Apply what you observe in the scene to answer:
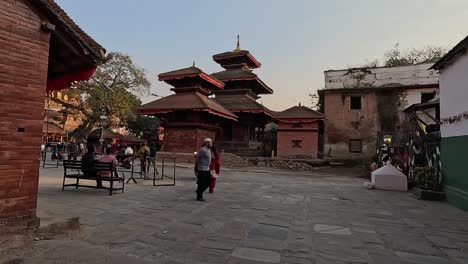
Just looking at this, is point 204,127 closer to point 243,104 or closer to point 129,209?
point 243,104

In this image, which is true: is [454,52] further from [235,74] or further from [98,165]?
[235,74]

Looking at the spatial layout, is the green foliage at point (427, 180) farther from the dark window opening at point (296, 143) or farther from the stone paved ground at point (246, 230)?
the dark window opening at point (296, 143)

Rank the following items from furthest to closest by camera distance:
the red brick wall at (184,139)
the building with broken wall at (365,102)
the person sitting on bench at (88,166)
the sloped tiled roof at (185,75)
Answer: the building with broken wall at (365,102) → the sloped tiled roof at (185,75) → the red brick wall at (184,139) → the person sitting on bench at (88,166)

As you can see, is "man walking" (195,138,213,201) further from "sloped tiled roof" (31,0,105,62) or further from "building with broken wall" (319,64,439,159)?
"building with broken wall" (319,64,439,159)

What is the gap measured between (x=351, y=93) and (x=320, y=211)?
2345 centimetres

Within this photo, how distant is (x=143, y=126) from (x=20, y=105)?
56.9 metres

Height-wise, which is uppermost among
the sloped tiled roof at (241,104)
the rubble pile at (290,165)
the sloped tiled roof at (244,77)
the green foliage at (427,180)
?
the sloped tiled roof at (244,77)

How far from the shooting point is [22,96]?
4648 millimetres

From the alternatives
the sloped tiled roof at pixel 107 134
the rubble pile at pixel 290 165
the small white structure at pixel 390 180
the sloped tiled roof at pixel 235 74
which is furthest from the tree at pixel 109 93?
the small white structure at pixel 390 180

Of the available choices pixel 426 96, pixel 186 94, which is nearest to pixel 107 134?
pixel 186 94

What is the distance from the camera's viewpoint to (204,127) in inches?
927

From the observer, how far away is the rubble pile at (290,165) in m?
23.9

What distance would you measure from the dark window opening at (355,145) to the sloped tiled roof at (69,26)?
85.6 feet

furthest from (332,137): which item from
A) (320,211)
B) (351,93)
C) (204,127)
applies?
(320,211)
